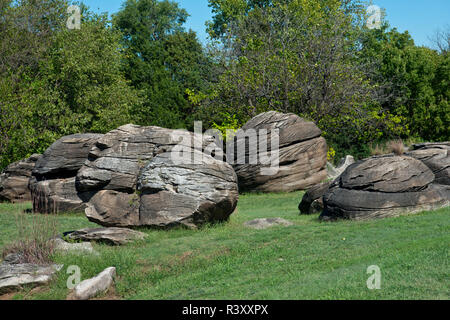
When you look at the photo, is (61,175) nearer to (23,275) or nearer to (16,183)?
(16,183)

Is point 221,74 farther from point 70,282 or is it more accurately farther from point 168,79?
point 70,282

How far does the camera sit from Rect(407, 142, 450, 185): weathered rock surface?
1544 centimetres

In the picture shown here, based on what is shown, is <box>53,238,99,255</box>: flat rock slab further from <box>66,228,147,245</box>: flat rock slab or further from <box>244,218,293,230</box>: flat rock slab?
<box>244,218,293,230</box>: flat rock slab

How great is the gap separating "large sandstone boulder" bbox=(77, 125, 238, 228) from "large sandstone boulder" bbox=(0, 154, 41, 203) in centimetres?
838

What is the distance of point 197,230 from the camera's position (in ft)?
44.3

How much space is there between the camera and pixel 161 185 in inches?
542

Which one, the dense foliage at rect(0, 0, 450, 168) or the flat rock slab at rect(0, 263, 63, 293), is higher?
the dense foliage at rect(0, 0, 450, 168)

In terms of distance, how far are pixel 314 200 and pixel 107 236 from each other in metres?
6.88

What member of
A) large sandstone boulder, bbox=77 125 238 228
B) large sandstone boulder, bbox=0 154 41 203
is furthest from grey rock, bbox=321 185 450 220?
large sandstone boulder, bbox=0 154 41 203

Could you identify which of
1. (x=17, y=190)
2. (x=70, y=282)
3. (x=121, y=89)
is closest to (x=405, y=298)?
(x=70, y=282)

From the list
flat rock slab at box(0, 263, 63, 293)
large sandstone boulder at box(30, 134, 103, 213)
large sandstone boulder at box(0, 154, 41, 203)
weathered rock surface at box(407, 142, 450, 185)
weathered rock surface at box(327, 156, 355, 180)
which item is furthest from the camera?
weathered rock surface at box(327, 156, 355, 180)

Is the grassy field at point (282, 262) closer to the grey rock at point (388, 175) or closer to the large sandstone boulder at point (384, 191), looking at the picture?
the large sandstone boulder at point (384, 191)

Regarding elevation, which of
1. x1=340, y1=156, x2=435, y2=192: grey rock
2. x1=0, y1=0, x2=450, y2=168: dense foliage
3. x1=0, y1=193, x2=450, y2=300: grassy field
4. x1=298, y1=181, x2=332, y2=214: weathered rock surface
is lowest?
x1=0, y1=193, x2=450, y2=300: grassy field
